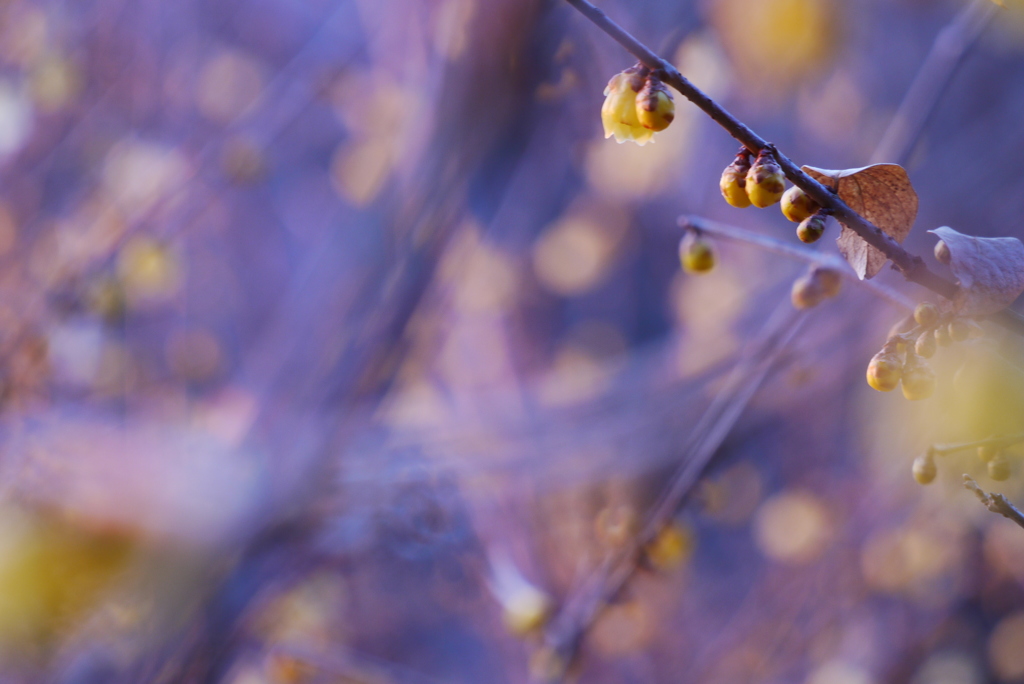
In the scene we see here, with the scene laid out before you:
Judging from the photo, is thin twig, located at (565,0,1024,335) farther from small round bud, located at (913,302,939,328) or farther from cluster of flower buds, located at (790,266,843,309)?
cluster of flower buds, located at (790,266,843,309)

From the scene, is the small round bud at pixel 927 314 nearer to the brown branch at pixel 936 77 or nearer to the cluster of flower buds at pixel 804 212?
the cluster of flower buds at pixel 804 212

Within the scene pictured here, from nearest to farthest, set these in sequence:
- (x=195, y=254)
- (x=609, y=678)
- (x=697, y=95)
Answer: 1. (x=697, y=95)
2. (x=609, y=678)
3. (x=195, y=254)

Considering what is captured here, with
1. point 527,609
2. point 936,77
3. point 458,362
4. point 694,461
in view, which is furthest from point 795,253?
point 458,362

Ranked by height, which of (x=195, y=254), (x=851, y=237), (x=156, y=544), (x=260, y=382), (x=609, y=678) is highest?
(x=851, y=237)

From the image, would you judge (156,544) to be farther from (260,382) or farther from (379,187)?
(379,187)

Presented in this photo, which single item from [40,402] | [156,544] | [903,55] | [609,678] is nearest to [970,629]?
[609,678]

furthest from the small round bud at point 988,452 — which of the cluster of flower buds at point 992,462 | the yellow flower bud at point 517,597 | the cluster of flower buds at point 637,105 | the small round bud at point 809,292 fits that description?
the yellow flower bud at point 517,597
